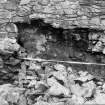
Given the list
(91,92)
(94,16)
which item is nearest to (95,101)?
(91,92)

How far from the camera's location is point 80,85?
4434 mm

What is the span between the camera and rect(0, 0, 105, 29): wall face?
4633 mm

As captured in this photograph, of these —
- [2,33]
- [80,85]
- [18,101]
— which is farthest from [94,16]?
[18,101]

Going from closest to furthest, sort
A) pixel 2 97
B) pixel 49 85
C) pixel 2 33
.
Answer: pixel 2 97 < pixel 49 85 < pixel 2 33

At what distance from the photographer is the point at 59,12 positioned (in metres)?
4.67

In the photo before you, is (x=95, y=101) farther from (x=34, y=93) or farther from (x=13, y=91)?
(x=13, y=91)

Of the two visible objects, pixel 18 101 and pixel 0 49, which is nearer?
pixel 18 101

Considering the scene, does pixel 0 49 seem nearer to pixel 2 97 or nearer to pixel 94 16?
pixel 2 97

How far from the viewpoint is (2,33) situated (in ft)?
15.2

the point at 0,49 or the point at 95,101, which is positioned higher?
the point at 0,49

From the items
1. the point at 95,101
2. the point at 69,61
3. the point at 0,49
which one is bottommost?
the point at 95,101

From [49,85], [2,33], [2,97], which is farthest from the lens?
[2,33]

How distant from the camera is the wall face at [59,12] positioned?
463 cm

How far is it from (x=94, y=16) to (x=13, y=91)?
198 cm
